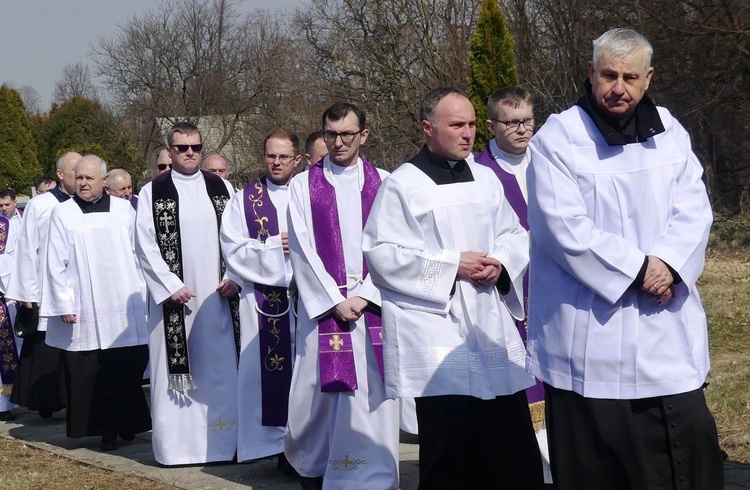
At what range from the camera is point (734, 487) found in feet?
19.1

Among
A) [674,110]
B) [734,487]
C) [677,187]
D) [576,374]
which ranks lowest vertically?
[734,487]

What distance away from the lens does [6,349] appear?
35.9 feet

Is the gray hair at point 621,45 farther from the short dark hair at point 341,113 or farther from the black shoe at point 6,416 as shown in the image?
the black shoe at point 6,416

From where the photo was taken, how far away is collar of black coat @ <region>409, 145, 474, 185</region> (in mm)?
5324

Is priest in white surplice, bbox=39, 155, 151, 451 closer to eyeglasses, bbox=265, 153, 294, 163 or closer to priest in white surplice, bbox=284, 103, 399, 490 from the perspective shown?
eyeglasses, bbox=265, 153, 294, 163

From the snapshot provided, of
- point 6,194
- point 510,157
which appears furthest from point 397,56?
point 510,157

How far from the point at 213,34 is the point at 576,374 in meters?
41.9

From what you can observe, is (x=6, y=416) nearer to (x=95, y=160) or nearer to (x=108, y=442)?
(x=108, y=442)

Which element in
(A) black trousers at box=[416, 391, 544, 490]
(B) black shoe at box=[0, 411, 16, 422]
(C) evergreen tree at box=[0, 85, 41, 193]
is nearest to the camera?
(A) black trousers at box=[416, 391, 544, 490]

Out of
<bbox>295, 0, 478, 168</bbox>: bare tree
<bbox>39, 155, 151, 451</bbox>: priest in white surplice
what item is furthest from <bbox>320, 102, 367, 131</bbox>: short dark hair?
<bbox>295, 0, 478, 168</bbox>: bare tree

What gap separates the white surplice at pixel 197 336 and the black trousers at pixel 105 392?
0.69 m

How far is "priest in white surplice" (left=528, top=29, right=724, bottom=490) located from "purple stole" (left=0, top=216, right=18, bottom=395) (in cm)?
751

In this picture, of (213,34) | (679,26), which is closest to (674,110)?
(679,26)

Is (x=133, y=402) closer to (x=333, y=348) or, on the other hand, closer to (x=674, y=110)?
(x=333, y=348)
